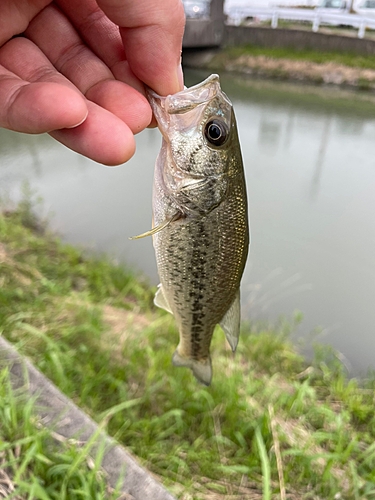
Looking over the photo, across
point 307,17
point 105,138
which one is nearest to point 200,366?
point 105,138

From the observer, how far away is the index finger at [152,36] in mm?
1127

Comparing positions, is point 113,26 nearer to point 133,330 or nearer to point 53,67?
point 53,67

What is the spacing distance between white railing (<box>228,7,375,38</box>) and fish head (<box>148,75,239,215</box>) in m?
16.5

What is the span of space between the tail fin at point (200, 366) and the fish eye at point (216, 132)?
97 cm

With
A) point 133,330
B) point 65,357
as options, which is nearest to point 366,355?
point 133,330

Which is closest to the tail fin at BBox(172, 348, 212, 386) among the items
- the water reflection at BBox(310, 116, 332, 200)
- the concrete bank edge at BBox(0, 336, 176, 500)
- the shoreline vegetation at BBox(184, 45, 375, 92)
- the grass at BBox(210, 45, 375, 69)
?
the concrete bank edge at BBox(0, 336, 176, 500)

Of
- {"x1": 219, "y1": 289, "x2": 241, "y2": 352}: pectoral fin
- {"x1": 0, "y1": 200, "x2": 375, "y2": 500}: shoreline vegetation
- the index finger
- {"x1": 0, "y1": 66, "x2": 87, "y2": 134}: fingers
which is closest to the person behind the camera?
{"x1": 0, "y1": 66, "x2": 87, "y2": 134}: fingers

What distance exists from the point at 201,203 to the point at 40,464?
138cm

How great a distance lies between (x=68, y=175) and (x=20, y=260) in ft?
9.26

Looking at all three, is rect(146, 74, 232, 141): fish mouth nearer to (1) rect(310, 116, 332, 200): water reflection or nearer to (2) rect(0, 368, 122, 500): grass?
(2) rect(0, 368, 122, 500): grass

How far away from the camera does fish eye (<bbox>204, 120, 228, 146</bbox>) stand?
1.30m

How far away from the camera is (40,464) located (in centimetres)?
165

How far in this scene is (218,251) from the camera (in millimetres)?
1397

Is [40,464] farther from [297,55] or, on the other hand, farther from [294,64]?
[297,55]
